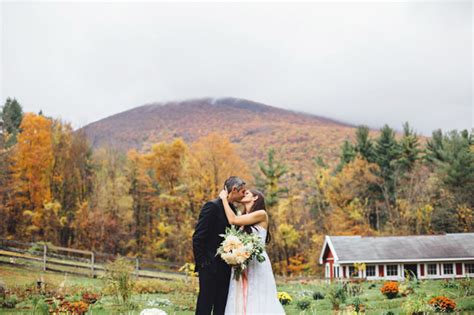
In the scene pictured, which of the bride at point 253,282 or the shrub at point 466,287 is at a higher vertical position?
the bride at point 253,282

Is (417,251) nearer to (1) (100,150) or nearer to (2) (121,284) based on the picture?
(2) (121,284)

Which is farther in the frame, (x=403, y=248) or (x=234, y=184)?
(x=403, y=248)

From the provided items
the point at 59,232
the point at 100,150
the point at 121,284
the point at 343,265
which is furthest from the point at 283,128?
the point at 121,284

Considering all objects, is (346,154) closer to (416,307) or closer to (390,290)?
(390,290)

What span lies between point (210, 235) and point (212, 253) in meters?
0.22

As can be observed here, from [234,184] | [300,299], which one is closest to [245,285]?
[234,184]

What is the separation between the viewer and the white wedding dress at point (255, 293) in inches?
260

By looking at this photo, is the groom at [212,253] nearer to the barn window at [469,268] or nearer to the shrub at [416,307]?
the shrub at [416,307]

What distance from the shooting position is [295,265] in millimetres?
30531

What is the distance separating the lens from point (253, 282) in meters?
6.66

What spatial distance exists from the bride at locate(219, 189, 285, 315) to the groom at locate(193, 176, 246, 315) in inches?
3.9

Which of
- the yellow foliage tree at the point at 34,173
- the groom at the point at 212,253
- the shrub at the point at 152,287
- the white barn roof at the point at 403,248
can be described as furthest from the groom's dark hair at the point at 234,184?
the yellow foliage tree at the point at 34,173

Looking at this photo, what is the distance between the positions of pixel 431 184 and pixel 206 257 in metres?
15.2

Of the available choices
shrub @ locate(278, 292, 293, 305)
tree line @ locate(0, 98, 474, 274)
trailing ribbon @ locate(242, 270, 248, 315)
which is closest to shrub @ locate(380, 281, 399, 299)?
shrub @ locate(278, 292, 293, 305)
